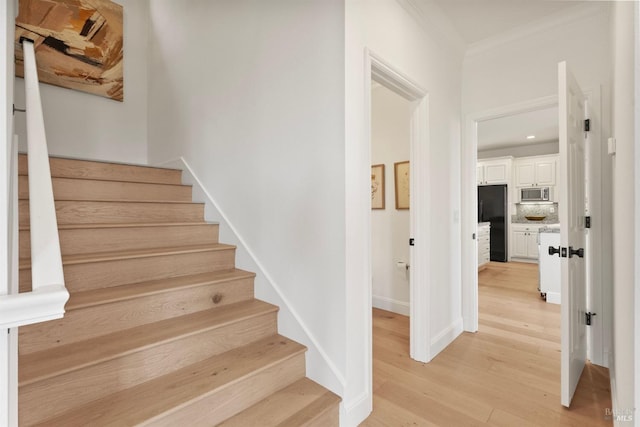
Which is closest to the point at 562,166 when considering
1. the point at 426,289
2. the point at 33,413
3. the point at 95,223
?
the point at 426,289

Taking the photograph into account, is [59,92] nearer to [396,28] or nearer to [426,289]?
[396,28]

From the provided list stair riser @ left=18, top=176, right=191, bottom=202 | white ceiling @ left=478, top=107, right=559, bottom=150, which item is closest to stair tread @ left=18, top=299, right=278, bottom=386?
stair riser @ left=18, top=176, right=191, bottom=202

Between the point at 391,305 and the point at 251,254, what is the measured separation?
76.1 inches

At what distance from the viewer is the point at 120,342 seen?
4.50ft

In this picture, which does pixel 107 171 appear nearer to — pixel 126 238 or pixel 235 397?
pixel 126 238

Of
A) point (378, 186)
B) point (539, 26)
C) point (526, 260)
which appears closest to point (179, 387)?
point (378, 186)

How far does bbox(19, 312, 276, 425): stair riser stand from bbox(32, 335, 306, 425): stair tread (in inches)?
1.2

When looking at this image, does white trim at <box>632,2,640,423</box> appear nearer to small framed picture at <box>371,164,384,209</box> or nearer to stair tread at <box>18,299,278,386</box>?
stair tread at <box>18,299,278,386</box>

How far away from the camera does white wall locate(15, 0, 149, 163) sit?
10.0 ft

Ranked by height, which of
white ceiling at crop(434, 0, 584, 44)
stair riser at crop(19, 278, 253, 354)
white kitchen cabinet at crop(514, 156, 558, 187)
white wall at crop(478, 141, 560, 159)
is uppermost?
white ceiling at crop(434, 0, 584, 44)

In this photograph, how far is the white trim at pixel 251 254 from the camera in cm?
162

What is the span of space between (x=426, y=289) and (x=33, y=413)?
2200mm

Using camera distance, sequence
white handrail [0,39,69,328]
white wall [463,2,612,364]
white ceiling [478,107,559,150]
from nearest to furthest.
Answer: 1. white handrail [0,39,69,328]
2. white wall [463,2,612,364]
3. white ceiling [478,107,559,150]

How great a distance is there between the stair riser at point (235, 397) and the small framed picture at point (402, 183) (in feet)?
6.73
